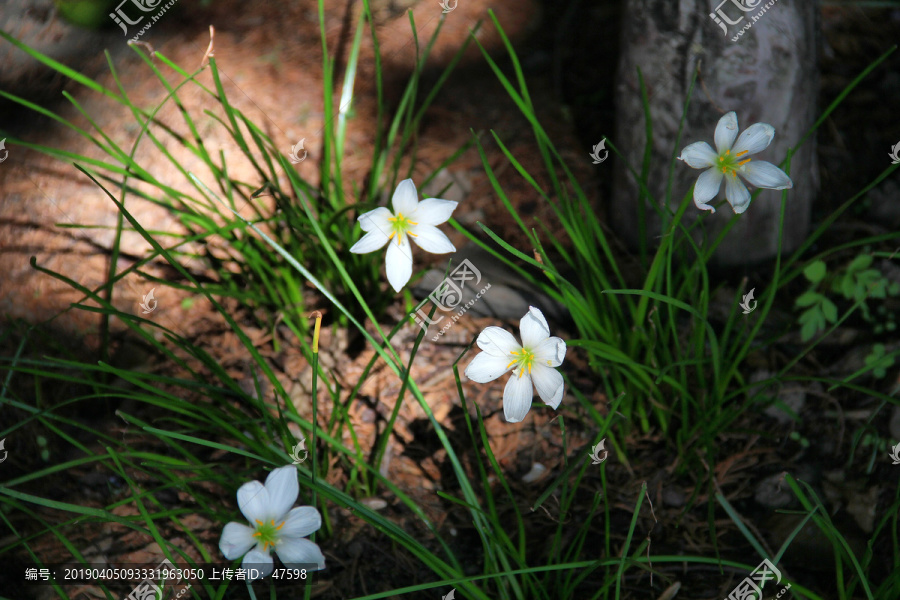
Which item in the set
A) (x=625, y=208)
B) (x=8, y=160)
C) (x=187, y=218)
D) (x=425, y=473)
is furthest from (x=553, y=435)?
(x=8, y=160)

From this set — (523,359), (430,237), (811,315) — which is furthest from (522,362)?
(811,315)

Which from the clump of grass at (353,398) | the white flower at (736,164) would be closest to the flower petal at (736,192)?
the white flower at (736,164)

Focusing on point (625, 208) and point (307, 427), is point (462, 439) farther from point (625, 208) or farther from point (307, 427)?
point (625, 208)

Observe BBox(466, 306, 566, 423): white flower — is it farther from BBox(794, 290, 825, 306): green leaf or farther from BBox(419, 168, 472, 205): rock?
BBox(419, 168, 472, 205): rock

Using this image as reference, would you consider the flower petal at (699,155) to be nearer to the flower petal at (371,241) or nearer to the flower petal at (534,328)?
the flower petal at (534,328)

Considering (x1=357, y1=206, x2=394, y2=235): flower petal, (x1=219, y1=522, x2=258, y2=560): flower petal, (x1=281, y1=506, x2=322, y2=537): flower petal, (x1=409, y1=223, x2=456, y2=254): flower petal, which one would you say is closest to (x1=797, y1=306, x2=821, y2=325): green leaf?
(x1=409, y1=223, x2=456, y2=254): flower petal

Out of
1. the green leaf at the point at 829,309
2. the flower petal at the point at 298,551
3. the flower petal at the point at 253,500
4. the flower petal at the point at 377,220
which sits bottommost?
the green leaf at the point at 829,309

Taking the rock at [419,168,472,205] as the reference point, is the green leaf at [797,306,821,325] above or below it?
below
